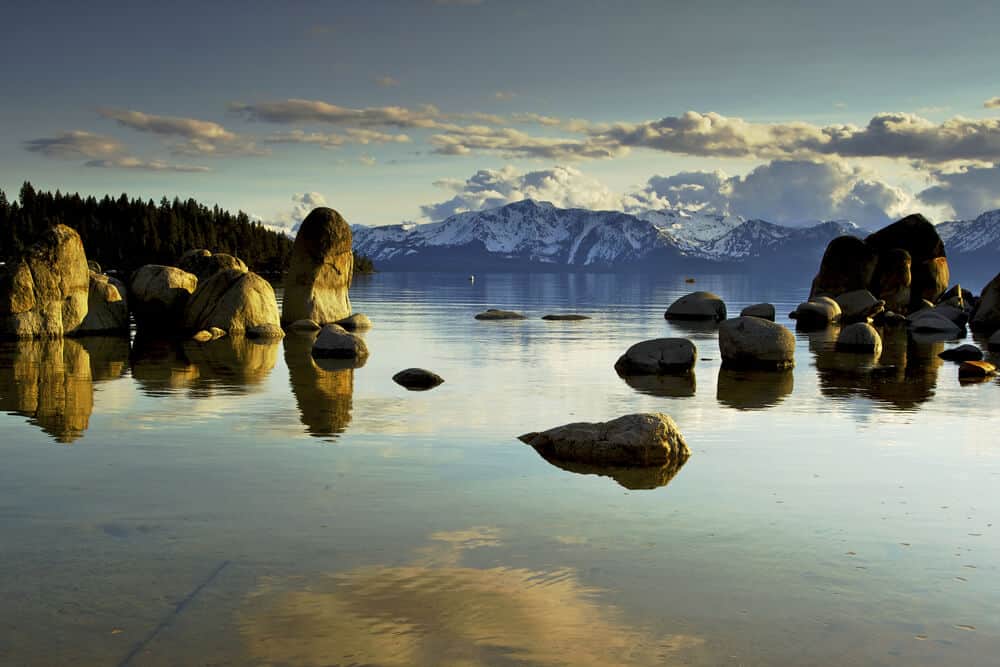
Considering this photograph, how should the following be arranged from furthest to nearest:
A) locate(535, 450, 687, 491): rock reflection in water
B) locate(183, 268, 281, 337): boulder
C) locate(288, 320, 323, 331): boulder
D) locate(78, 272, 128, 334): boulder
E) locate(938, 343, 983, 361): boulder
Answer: locate(288, 320, 323, 331): boulder → locate(183, 268, 281, 337): boulder → locate(78, 272, 128, 334): boulder → locate(938, 343, 983, 361): boulder → locate(535, 450, 687, 491): rock reflection in water

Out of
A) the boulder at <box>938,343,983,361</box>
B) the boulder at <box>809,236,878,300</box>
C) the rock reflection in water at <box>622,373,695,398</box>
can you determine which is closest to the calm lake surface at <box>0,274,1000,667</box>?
the rock reflection in water at <box>622,373,695,398</box>

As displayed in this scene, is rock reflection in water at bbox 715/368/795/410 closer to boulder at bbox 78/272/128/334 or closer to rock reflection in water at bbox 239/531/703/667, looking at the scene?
rock reflection in water at bbox 239/531/703/667

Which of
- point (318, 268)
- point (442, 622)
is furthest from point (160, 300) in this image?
point (442, 622)

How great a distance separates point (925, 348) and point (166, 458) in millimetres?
31087

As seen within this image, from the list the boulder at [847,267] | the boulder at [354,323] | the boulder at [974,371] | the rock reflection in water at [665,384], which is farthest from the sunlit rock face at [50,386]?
the boulder at [847,267]

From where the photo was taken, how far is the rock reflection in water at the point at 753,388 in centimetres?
2055

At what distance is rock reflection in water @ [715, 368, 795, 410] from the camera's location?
20.5m

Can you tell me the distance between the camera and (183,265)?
50.5m

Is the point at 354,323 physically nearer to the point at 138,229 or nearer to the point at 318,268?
the point at 318,268

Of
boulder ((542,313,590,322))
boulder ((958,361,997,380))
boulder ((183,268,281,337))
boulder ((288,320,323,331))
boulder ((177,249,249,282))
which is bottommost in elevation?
boulder ((542,313,590,322))

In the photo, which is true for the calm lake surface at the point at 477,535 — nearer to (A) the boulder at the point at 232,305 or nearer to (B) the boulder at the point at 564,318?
(A) the boulder at the point at 232,305

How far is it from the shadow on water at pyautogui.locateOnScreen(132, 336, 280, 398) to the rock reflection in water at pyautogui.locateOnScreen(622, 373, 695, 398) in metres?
9.22

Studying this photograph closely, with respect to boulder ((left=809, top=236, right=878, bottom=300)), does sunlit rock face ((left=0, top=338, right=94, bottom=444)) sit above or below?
below

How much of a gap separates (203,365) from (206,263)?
23340 millimetres
